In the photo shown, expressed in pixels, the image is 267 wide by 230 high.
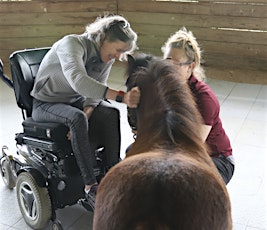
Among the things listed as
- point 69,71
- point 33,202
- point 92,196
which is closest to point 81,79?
point 69,71

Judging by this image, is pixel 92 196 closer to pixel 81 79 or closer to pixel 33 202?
pixel 33 202

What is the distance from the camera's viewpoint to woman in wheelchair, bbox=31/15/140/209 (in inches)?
80.0

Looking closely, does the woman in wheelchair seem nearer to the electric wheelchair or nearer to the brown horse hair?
the electric wheelchair

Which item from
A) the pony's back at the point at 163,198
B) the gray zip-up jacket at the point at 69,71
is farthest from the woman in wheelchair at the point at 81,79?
the pony's back at the point at 163,198

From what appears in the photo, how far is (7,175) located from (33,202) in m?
0.49

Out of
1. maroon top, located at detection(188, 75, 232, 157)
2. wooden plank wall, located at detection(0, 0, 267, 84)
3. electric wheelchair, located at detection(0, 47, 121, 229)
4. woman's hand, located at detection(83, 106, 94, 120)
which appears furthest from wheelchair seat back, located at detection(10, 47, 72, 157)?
wooden plank wall, located at detection(0, 0, 267, 84)

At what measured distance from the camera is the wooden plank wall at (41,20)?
5016 mm

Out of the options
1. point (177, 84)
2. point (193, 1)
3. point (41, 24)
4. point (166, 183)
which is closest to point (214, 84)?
point (193, 1)

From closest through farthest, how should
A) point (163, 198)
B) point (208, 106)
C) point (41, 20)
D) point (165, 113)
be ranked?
point (163, 198) → point (165, 113) → point (208, 106) → point (41, 20)

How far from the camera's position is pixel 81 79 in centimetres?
200

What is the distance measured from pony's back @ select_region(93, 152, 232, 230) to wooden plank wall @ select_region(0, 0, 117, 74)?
4.00 meters

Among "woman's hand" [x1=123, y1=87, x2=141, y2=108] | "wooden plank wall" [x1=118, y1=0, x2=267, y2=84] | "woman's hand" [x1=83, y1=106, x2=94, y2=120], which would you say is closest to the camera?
"woman's hand" [x1=123, y1=87, x2=141, y2=108]

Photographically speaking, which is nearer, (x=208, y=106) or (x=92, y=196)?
(x=208, y=106)

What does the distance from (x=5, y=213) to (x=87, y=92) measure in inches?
→ 37.7
